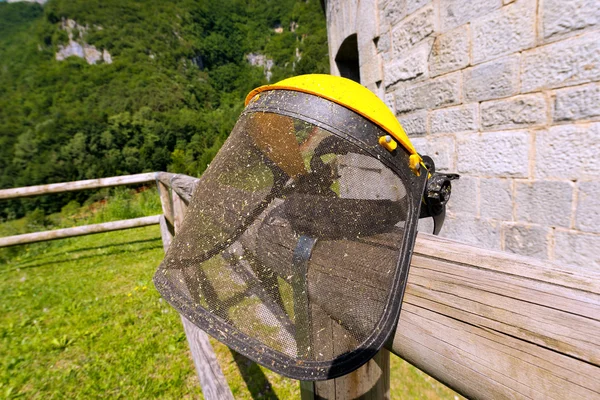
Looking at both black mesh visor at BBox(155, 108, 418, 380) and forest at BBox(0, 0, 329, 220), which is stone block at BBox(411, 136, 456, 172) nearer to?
black mesh visor at BBox(155, 108, 418, 380)

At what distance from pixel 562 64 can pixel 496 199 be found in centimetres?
96

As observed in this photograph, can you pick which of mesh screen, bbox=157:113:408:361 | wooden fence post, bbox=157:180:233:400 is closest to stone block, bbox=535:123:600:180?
mesh screen, bbox=157:113:408:361

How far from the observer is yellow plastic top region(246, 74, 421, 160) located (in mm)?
740

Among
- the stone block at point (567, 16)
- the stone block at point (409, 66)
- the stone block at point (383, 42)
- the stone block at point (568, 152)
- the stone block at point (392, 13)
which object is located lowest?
the stone block at point (568, 152)

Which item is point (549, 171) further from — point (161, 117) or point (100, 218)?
point (161, 117)

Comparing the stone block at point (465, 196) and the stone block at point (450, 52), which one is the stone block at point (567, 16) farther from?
the stone block at point (465, 196)

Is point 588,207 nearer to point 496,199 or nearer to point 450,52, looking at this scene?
point 496,199

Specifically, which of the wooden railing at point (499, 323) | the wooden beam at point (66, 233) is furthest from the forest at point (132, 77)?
the wooden railing at point (499, 323)

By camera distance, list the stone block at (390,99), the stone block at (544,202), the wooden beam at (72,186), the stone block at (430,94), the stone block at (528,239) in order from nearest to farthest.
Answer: the stone block at (544,202) < the stone block at (528,239) < the stone block at (430,94) < the stone block at (390,99) < the wooden beam at (72,186)

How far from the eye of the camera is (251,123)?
2.92ft

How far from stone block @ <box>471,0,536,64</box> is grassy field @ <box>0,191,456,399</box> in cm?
256

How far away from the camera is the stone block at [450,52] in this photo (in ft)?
7.57

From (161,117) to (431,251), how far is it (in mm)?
45643

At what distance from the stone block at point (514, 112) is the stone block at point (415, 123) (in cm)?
56
